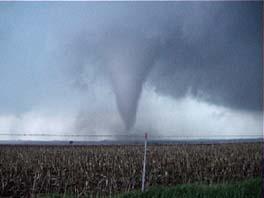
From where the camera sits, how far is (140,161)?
73.4 feet

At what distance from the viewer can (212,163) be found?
22.1m

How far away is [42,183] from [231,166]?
1215cm

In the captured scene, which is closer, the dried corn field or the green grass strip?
the green grass strip

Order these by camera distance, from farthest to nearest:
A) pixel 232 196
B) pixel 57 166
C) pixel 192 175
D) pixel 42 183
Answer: pixel 57 166
pixel 192 175
pixel 42 183
pixel 232 196

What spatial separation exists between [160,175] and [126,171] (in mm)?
2332

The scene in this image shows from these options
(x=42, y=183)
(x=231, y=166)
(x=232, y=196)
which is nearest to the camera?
(x=232, y=196)

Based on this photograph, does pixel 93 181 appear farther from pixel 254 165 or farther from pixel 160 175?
pixel 254 165

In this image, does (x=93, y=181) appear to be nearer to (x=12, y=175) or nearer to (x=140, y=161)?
(x=12, y=175)

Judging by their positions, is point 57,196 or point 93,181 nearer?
point 57,196

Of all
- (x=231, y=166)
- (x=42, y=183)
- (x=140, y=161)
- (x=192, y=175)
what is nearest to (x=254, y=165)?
(x=231, y=166)

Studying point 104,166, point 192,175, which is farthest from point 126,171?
point 192,175

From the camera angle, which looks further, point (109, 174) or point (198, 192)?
point (109, 174)

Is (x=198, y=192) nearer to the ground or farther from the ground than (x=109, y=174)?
farther from the ground

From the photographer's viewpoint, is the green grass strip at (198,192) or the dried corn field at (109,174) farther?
the dried corn field at (109,174)
